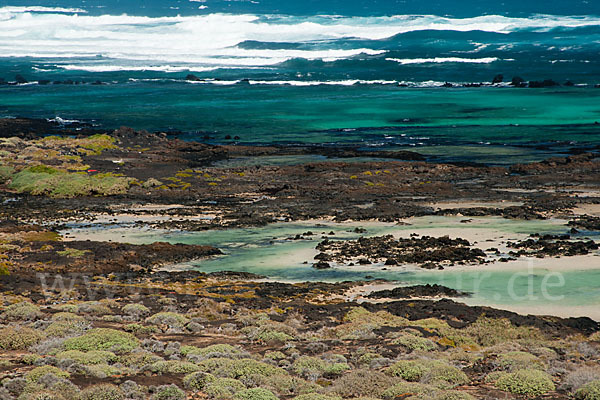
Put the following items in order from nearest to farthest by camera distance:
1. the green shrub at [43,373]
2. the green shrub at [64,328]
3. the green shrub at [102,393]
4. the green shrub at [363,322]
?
the green shrub at [102,393] → the green shrub at [43,373] → the green shrub at [64,328] → the green shrub at [363,322]

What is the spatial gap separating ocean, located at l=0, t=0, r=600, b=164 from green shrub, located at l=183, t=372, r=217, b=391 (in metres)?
34.8

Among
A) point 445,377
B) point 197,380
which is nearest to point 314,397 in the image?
point 197,380

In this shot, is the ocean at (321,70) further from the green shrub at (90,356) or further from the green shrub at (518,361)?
the green shrub at (90,356)

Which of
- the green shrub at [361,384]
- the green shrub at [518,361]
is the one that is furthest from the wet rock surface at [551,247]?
the green shrub at [361,384]

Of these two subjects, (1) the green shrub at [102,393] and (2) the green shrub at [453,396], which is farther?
(2) the green shrub at [453,396]

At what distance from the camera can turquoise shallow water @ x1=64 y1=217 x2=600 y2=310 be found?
59.4ft

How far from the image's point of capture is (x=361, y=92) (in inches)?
3398

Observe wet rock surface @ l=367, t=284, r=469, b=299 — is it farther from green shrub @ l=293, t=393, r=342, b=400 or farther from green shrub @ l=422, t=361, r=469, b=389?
green shrub @ l=293, t=393, r=342, b=400

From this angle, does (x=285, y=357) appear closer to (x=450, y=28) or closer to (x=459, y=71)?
(x=459, y=71)

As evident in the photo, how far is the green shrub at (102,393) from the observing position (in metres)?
10.4

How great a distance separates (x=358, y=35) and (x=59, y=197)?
381 ft

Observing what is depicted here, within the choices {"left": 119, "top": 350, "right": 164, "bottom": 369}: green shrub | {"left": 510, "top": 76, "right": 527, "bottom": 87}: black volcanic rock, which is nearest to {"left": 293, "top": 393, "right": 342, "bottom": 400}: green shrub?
{"left": 119, "top": 350, "right": 164, "bottom": 369}: green shrub

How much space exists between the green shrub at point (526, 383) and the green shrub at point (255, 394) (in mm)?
3512

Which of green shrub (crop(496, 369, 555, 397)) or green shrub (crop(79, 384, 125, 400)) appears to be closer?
green shrub (crop(79, 384, 125, 400))
